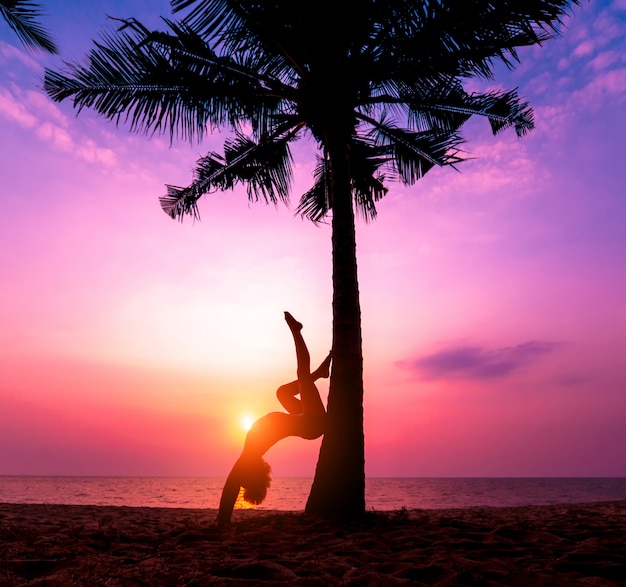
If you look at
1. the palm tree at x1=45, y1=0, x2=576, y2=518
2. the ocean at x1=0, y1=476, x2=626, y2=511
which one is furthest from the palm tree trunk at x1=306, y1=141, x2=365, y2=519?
the ocean at x1=0, y1=476, x2=626, y2=511

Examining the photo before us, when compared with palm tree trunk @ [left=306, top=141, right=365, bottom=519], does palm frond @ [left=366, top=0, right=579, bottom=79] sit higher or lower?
higher

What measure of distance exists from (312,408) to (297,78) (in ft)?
17.9

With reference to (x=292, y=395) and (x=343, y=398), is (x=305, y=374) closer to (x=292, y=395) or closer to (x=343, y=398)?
(x=292, y=395)

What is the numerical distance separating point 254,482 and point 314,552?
218 cm

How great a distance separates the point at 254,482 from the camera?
6.35 m

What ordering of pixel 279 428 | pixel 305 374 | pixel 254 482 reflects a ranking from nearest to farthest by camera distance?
pixel 254 482
pixel 279 428
pixel 305 374

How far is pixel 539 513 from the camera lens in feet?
23.8

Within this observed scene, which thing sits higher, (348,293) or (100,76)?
(100,76)

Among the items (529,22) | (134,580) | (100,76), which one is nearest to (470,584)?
(134,580)

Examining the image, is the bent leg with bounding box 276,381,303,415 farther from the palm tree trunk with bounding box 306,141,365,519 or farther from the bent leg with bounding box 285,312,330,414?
the palm tree trunk with bounding box 306,141,365,519

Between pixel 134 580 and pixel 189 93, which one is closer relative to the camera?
pixel 134 580

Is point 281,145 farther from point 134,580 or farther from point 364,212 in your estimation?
point 134,580

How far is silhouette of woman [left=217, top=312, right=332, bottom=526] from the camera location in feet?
20.7

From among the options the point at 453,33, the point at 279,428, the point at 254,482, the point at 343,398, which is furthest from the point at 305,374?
the point at 453,33
